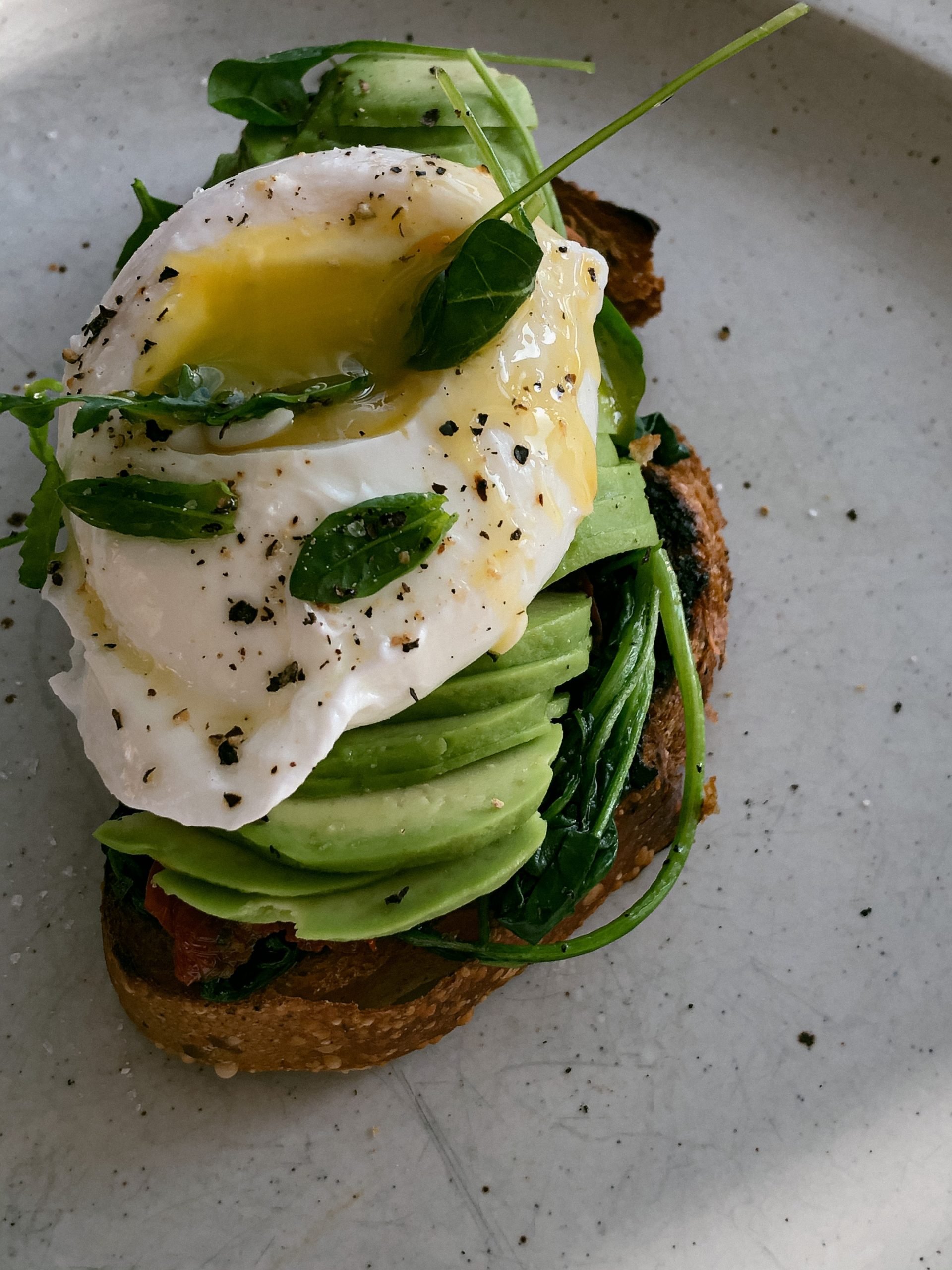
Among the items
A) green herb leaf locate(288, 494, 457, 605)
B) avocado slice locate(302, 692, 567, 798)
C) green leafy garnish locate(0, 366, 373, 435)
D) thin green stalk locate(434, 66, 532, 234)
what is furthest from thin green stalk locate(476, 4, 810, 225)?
avocado slice locate(302, 692, 567, 798)

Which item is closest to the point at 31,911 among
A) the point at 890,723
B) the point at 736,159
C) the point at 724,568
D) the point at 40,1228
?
the point at 40,1228

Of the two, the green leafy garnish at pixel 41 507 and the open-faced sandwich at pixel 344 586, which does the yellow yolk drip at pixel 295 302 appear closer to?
the open-faced sandwich at pixel 344 586

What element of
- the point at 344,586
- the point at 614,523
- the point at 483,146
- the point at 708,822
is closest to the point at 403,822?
the point at 344,586

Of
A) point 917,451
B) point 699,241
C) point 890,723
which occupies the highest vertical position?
point 699,241

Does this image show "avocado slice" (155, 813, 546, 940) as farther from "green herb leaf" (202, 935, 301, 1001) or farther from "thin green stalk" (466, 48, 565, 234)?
"thin green stalk" (466, 48, 565, 234)

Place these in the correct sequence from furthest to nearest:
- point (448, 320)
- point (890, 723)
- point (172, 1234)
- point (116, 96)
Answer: point (116, 96), point (890, 723), point (172, 1234), point (448, 320)

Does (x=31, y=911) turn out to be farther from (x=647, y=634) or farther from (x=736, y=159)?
(x=736, y=159)

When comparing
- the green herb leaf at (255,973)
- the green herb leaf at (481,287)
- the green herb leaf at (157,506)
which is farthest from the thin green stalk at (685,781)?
the green herb leaf at (157,506)
